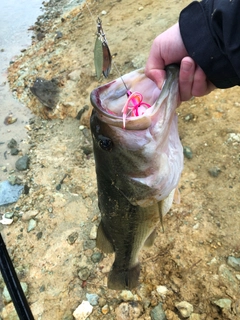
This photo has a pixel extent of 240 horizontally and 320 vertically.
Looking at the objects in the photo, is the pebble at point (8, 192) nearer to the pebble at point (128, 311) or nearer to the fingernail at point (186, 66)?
the pebble at point (128, 311)

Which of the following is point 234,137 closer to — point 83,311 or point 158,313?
point 158,313

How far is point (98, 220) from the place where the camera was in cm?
359

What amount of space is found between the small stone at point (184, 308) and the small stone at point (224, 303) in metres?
0.20

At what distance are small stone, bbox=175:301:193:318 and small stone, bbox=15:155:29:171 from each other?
262cm

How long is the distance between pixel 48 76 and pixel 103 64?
4261mm

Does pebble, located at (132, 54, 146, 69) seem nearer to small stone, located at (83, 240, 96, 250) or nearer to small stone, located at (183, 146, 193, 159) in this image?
small stone, located at (183, 146, 193, 159)

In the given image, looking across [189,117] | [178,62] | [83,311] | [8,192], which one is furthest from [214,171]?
[8,192]

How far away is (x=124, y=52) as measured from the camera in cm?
528

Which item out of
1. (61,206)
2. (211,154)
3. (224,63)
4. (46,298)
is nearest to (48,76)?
(61,206)

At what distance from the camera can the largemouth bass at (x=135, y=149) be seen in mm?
1752

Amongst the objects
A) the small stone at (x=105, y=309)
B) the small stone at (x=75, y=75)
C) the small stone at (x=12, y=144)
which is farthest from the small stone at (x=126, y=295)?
the small stone at (x=75, y=75)

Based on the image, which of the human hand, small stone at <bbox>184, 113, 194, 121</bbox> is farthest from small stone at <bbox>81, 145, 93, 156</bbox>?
the human hand

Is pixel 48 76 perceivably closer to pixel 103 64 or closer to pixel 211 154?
pixel 211 154

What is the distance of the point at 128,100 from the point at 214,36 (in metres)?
0.50
